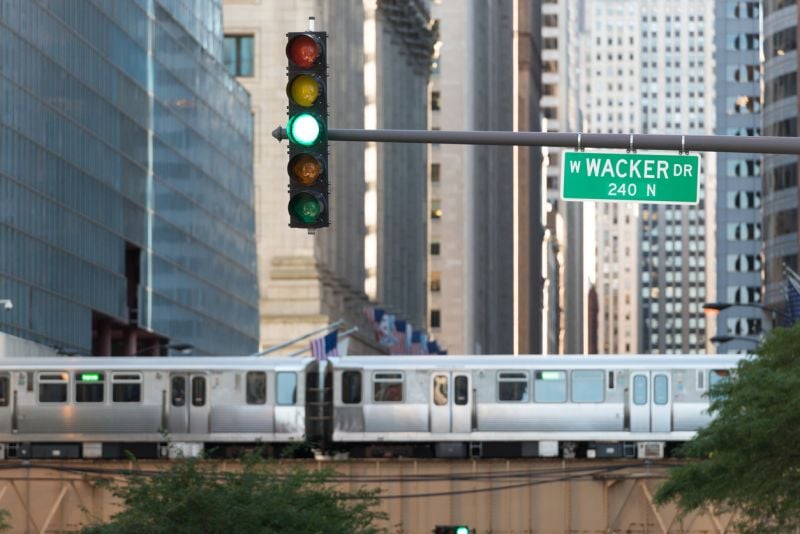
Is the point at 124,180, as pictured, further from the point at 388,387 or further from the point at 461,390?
the point at 461,390

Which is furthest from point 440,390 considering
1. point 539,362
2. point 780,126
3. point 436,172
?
point 436,172

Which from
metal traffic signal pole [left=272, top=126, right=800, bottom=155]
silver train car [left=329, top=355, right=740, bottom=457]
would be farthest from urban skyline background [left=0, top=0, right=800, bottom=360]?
metal traffic signal pole [left=272, top=126, right=800, bottom=155]

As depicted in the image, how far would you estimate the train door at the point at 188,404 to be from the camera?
55.2m

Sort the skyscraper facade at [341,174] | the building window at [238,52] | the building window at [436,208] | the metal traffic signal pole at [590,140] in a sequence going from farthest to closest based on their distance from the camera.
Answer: the building window at [436,208]
the building window at [238,52]
the skyscraper facade at [341,174]
the metal traffic signal pole at [590,140]

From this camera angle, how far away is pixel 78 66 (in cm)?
9175

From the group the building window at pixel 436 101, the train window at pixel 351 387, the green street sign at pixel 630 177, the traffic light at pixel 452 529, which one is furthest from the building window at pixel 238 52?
the green street sign at pixel 630 177

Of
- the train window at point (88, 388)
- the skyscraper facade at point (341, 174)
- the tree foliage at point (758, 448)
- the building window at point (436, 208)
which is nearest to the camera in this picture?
the tree foliage at point (758, 448)

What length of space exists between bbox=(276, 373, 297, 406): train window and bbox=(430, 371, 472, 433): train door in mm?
3614

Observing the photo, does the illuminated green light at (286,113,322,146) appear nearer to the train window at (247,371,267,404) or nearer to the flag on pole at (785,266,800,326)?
the train window at (247,371,267,404)

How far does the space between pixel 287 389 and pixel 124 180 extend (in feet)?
153

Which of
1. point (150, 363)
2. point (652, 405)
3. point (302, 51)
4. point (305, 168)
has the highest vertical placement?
point (302, 51)

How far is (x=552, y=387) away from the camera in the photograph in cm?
5494

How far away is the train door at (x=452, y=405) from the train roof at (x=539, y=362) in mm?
403

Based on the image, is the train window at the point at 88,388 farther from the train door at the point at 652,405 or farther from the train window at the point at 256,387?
the train door at the point at 652,405
